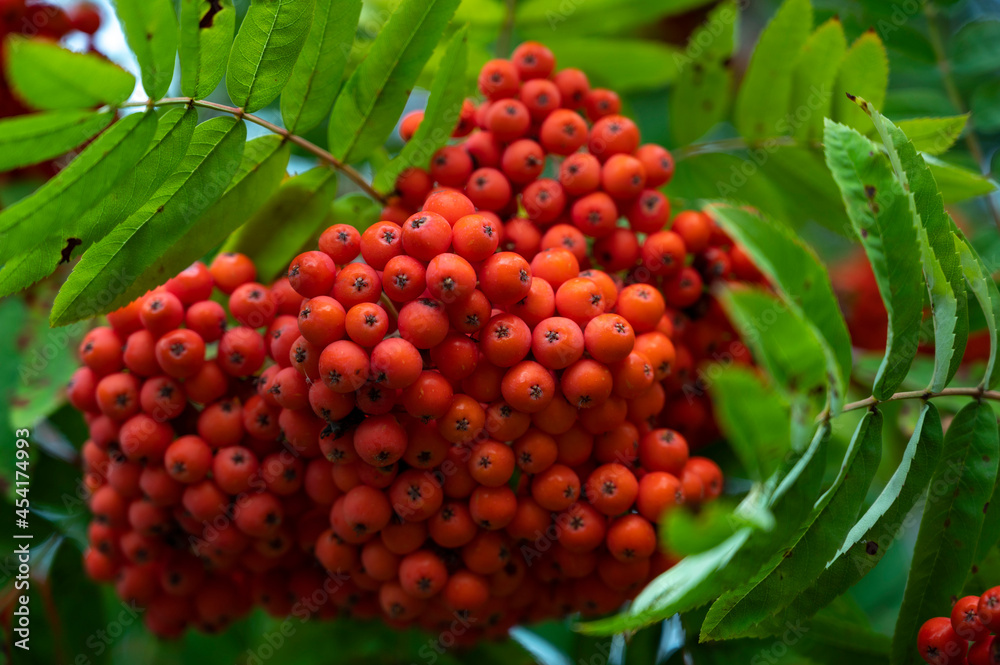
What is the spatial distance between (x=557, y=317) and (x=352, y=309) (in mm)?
447

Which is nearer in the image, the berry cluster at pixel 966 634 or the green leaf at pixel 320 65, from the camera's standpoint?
the berry cluster at pixel 966 634

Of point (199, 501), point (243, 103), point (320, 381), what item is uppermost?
point (243, 103)

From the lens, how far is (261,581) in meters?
2.20

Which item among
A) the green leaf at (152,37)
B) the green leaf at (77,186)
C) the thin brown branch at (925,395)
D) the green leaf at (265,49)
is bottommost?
the thin brown branch at (925,395)

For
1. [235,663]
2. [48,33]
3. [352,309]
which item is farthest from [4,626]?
[48,33]

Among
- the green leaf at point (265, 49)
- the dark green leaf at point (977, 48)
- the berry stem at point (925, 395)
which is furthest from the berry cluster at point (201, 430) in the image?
the dark green leaf at point (977, 48)

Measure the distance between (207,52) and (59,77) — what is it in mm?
396

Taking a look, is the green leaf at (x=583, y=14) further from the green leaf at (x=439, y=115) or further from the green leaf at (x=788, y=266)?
the green leaf at (x=788, y=266)

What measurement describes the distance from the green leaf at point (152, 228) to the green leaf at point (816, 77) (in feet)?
5.23

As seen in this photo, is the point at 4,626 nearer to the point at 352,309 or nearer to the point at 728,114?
the point at 352,309

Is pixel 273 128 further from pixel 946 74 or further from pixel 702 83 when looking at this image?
pixel 946 74

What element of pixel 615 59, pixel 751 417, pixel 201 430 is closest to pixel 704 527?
pixel 751 417

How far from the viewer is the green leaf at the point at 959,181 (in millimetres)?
1956

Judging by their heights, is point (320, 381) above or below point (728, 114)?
below
